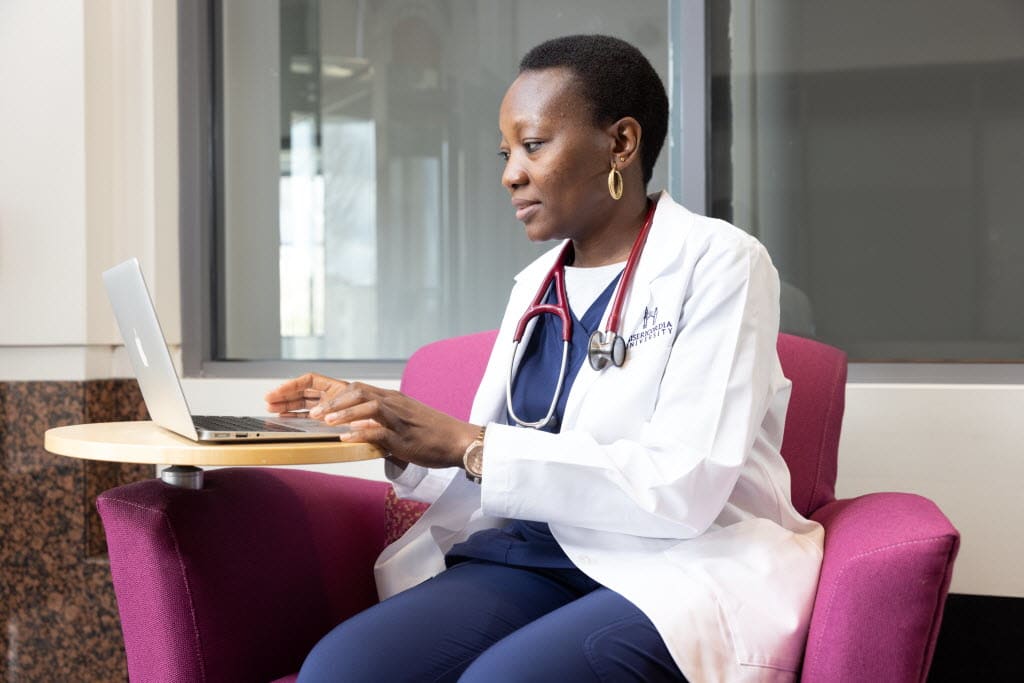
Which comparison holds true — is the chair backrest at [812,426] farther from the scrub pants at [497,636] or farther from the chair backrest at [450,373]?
the chair backrest at [450,373]

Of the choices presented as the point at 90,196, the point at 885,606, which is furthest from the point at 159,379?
the point at 90,196

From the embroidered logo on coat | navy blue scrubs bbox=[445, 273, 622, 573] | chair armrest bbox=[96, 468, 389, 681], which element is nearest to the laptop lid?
chair armrest bbox=[96, 468, 389, 681]

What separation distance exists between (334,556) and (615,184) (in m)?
0.75

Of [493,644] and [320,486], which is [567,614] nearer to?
[493,644]

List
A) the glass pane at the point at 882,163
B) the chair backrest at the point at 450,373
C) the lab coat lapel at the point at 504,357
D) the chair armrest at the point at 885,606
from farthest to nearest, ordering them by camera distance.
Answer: the glass pane at the point at 882,163
the chair backrest at the point at 450,373
the lab coat lapel at the point at 504,357
the chair armrest at the point at 885,606

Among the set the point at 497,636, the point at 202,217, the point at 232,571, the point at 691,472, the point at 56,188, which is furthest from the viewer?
the point at 202,217

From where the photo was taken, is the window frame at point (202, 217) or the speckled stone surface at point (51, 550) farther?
the window frame at point (202, 217)

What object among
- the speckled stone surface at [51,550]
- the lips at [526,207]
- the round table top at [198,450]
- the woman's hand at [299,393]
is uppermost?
the lips at [526,207]

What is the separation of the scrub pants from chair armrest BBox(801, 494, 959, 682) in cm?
19

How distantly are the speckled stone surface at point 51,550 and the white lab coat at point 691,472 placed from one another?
145 cm

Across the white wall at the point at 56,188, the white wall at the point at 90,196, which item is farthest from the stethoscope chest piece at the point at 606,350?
the white wall at the point at 56,188

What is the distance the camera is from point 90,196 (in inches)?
98.0

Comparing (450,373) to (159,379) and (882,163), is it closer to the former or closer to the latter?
(159,379)

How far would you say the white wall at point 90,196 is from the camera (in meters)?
2.46
